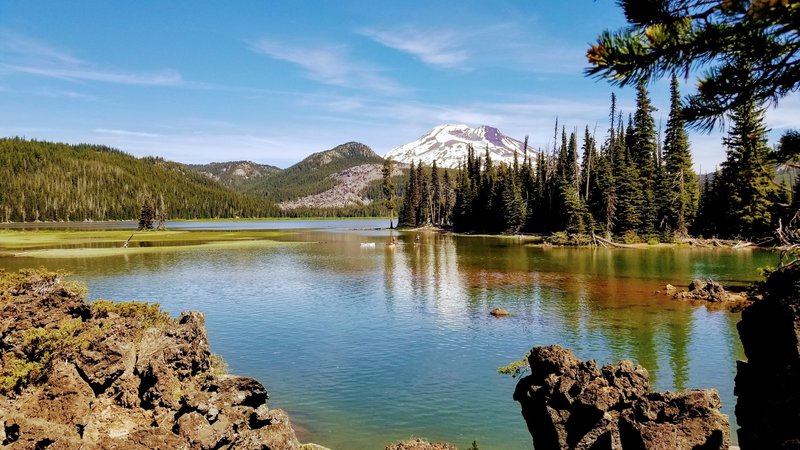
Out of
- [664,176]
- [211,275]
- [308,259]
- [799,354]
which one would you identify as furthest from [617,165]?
[799,354]

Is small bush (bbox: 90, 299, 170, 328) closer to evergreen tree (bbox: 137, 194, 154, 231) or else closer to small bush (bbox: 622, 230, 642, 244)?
small bush (bbox: 622, 230, 642, 244)

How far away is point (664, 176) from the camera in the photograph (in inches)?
3777

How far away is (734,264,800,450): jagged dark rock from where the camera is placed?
9266mm

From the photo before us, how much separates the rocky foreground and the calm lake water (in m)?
4.33

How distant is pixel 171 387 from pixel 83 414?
2.55 metres

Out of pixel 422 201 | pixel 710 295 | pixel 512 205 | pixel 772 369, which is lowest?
pixel 710 295

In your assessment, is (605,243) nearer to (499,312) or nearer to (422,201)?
(499,312)

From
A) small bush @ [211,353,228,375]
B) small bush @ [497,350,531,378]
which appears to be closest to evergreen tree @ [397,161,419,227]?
small bush @ [497,350,531,378]

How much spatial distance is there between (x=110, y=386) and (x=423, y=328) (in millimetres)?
20487

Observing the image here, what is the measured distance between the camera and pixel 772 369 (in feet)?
33.3

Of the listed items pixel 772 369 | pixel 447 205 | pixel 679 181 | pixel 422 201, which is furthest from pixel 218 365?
pixel 422 201

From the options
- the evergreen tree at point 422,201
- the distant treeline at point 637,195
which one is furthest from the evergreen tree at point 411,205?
the distant treeline at point 637,195

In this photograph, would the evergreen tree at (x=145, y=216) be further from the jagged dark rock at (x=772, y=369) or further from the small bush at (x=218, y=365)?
the jagged dark rock at (x=772, y=369)

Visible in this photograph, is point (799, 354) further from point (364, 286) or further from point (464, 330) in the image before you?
point (364, 286)
